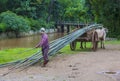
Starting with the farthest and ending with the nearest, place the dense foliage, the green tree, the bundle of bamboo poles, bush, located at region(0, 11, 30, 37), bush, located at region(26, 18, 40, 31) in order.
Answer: bush, located at region(26, 18, 40, 31)
the dense foliage
bush, located at region(0, 11, 30, 37)
the green tree
the bundle of bamboo poles

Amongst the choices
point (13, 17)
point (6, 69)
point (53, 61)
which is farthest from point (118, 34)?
point (13, 17)

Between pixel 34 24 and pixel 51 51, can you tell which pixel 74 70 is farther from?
pixel 34 24

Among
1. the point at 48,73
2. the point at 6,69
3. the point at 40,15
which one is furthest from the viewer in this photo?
the point at 40,15

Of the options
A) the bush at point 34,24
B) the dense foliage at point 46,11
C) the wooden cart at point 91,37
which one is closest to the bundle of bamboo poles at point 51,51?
the wooden cart at point 91,37

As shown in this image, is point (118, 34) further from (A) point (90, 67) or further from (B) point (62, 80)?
(B) point (62, 80)

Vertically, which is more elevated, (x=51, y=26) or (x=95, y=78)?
(x=95, y=78)

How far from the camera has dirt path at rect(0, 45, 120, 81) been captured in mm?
11531

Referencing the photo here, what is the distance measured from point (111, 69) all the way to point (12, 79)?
3.81 meters

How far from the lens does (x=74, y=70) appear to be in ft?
43.0

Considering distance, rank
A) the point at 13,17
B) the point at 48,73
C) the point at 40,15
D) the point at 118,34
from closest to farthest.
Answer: the point at 48,73 → the point at 118,34 → the point at 13,17 → the point at 40,15

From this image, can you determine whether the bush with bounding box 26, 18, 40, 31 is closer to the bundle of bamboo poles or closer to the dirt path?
the bundle of bamboo poles

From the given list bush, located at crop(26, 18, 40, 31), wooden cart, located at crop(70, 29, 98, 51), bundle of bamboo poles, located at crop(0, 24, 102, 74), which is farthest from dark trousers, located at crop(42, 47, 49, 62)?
bush, located at crop(26, 18, 40, 31)

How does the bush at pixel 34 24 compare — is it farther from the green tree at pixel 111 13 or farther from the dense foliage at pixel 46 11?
the green tree at pixel 111 13

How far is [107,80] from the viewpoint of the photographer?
36.3ft
